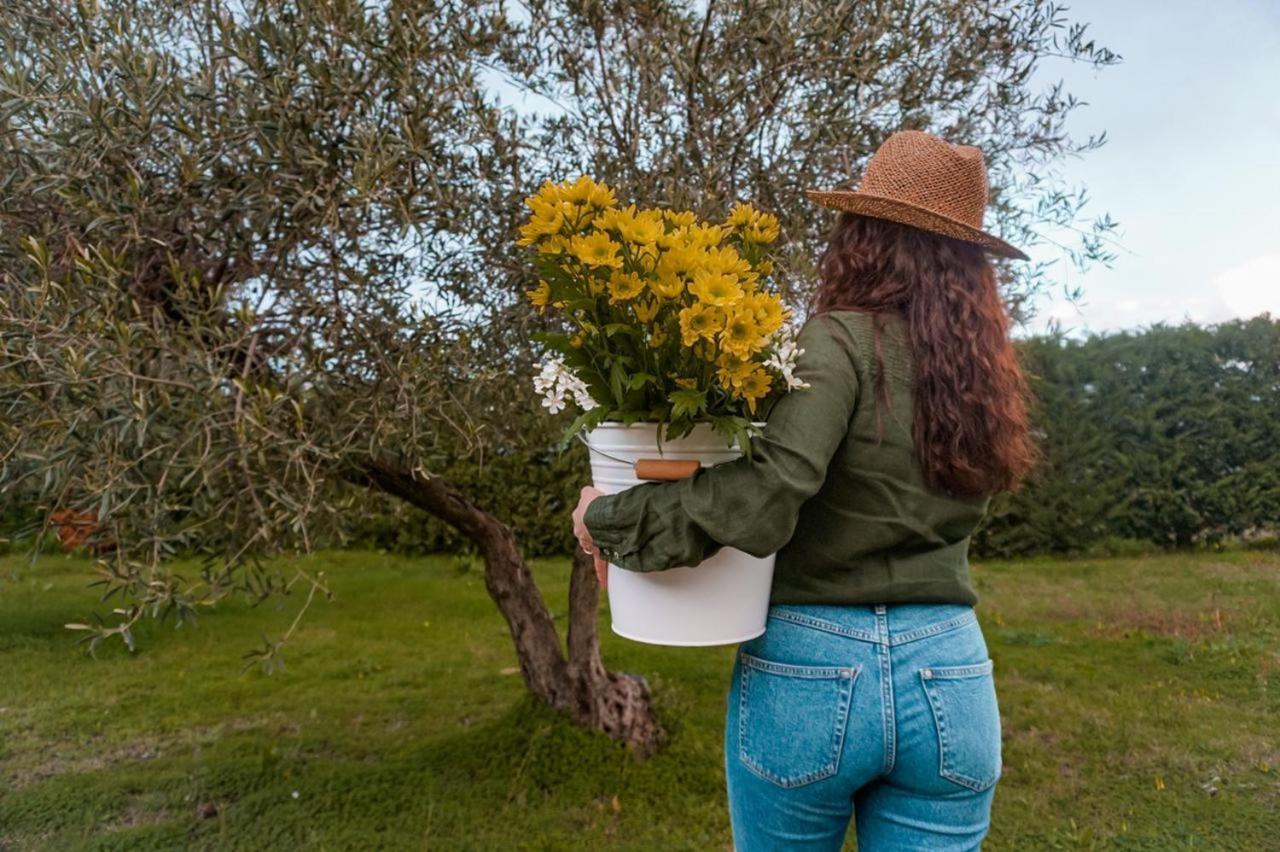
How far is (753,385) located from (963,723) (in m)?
0.78

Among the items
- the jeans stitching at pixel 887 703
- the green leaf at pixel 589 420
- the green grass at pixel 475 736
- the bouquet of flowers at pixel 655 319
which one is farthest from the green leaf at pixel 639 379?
the green grass at pixel 475 736

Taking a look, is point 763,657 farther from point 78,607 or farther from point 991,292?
point 78,607

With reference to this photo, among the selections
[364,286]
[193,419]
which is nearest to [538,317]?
[364,286]

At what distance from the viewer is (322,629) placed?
751 cm

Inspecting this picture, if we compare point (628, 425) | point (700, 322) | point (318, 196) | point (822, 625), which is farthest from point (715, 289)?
point (318, 196)

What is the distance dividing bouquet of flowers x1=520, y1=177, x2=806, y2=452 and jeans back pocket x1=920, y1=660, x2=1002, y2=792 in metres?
0.64

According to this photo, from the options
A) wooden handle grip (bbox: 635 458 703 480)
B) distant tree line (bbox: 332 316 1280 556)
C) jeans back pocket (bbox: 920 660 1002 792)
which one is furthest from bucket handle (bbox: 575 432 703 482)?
distant tree line (bbox: 332 316 1280 556)

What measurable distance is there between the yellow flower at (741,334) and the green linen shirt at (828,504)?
0.15 meters

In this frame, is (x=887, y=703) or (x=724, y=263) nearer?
(x=724, y=263)

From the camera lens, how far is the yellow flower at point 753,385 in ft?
5.75

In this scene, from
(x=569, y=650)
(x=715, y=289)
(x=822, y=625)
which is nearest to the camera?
(x=715, y=289)

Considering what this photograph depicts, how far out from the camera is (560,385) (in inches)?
76.9

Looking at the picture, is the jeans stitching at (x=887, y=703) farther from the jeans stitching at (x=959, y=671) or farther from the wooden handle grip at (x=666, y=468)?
the wooden handle grip at (x=666, y=468)

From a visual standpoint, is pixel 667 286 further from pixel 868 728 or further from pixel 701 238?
pixel 868 728
